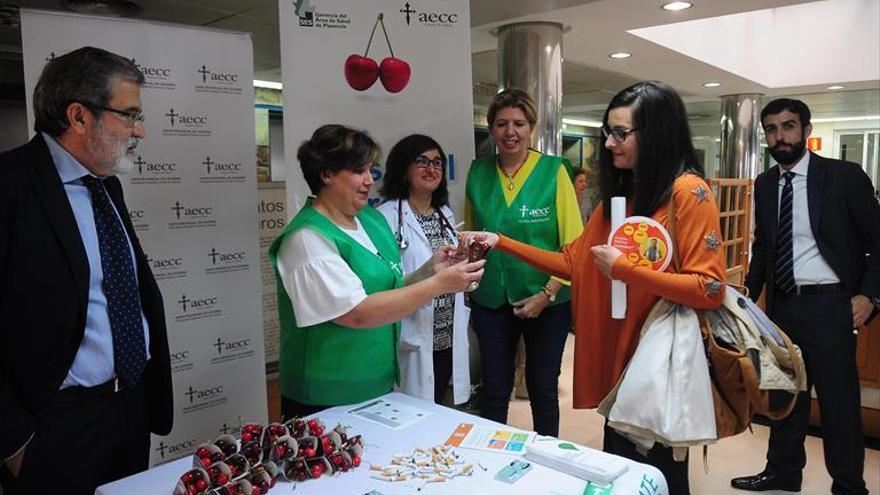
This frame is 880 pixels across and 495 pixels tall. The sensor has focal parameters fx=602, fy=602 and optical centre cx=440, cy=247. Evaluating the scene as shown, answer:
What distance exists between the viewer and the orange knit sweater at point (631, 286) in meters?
1.48

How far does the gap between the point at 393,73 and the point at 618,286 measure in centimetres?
140

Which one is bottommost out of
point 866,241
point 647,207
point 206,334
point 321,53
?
point 206,334

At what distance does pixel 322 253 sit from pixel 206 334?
4.50 ft

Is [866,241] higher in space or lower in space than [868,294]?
higher

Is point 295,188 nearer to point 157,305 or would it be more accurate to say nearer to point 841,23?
point 157,305

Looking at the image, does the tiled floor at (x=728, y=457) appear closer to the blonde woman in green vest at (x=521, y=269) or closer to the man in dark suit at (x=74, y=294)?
the blonde woman in green vest at (x=521, y=269)

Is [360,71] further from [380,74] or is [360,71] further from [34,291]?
[34,291]

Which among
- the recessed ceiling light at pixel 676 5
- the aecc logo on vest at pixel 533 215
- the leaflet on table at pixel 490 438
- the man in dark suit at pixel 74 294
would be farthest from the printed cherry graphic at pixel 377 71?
the recessed ceiling light at pixel 676 5

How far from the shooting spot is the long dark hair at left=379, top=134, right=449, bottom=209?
7.47 feet

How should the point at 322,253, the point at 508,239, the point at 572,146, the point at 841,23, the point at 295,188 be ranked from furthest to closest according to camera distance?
Result: 1. the point at 572,146
2. the point at 841,23
3. the point at 295,188
4. the point at 508,239
5. the point at 322,253

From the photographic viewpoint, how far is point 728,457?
302 cm

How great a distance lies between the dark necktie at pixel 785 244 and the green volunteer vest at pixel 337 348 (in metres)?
1.71

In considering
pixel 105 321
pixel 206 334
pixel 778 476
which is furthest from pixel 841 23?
pixel 105 321

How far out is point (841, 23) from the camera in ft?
20.1
